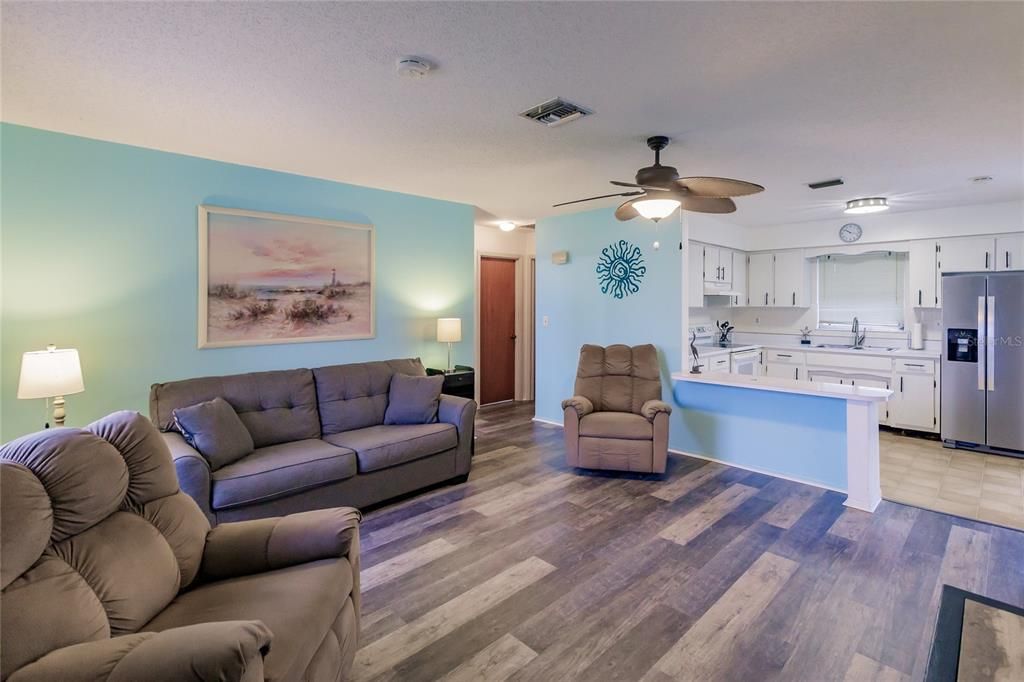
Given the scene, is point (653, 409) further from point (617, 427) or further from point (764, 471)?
point (764, 471)

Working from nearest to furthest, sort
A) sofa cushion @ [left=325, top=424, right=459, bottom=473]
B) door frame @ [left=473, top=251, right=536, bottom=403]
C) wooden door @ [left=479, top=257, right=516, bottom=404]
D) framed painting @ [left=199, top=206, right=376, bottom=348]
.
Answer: sofa cushion @ [left=325, top=424, right=459, bottom=473], framed painting @ [left=199, top=206, right=376, bottom=348], wooden door @ [left=479, top=257, right=516, bottom=404], door frame @ [left=473, top=251, right=536, bottom=403]

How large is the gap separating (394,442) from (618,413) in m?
1.93

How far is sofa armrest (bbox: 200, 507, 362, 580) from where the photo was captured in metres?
1.79

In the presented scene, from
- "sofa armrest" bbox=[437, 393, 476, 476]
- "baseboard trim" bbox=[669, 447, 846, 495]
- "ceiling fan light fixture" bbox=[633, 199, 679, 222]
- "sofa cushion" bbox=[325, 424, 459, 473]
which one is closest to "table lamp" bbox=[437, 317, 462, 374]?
"sofa armrest" bbox=[437, 393, 476, 476]

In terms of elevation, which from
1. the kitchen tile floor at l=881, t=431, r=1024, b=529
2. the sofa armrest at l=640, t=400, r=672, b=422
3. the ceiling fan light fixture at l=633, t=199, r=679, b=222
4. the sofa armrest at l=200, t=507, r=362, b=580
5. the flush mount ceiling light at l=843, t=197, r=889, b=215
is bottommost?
the kitchen tile floor at l=881, t=431, r=1024, b=529

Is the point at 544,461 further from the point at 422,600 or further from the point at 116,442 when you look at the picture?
the point at 116,442

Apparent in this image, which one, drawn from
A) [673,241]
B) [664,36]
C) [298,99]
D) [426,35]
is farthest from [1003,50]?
[298,99]

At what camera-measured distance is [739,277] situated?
6.14 metres

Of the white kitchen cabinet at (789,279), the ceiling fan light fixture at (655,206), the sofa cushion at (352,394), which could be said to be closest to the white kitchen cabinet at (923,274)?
the white kitchen cabinet at (789,279)

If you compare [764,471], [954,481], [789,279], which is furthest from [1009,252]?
[764,471]

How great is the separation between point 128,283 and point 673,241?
4199mm

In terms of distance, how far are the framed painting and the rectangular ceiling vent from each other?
211cm

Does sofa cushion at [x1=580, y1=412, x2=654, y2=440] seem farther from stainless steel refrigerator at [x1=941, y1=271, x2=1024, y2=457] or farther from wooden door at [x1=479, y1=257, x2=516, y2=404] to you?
stainless steel refrigerator at [x1=941, y1=271, x2=1024, y2=457]

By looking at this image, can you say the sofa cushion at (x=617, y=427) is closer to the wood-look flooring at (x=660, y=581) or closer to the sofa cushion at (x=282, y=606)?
the wood-look flooring at (x=660, y=581)
